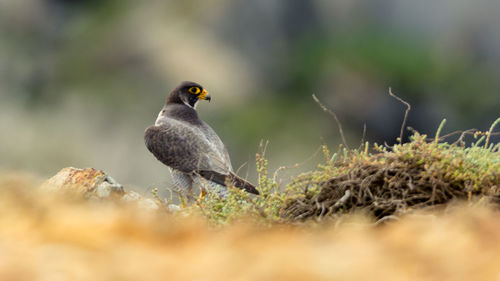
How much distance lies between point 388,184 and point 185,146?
566 centimetres

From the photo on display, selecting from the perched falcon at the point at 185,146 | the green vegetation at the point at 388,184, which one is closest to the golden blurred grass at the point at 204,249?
the green vegetation at the point at 388,184

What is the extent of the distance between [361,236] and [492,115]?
21.8m

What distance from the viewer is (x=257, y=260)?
2.06 m

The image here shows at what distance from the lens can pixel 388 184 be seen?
411 cm

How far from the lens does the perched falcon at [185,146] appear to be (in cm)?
916

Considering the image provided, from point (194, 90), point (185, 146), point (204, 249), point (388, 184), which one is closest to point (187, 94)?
point (194, 90)

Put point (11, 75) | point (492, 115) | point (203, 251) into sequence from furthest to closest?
point (11, 75) < point (492, 115) < point (203, 251)

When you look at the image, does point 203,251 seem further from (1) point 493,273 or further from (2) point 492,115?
(2) point 492,115

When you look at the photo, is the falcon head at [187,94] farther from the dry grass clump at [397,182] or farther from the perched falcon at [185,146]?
the dry grass clump at [397,182]

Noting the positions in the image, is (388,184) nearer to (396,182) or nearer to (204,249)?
(396,182)

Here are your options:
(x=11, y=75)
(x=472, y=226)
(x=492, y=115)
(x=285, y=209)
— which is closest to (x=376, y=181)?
(x=285, y=209)

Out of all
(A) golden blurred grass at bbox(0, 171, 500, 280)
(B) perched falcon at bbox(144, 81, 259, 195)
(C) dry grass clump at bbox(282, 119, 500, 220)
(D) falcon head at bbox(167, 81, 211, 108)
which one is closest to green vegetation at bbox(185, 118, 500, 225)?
(C) dry grass clump at bbox(282, 119, 500, 220)

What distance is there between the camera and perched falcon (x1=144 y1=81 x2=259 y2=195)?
916cm

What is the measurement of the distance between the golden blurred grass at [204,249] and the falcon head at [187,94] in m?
7.92
